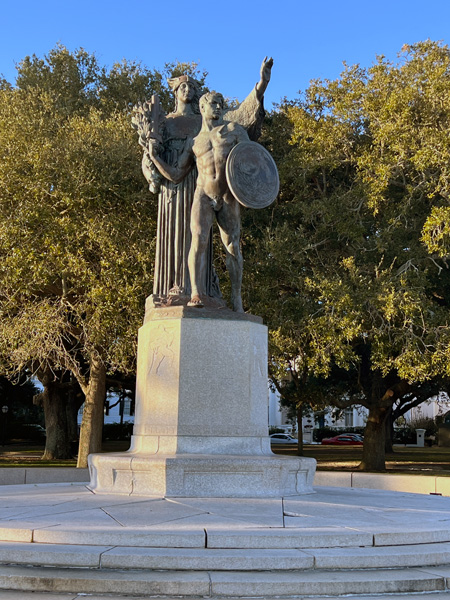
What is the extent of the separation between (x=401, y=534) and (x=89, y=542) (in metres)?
2.56

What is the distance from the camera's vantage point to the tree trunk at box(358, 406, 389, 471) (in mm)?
24152

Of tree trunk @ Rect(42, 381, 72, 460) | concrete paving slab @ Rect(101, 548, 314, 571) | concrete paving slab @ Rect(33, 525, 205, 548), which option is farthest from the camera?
tree trunk @ Rect(42, 381, 72, 460)

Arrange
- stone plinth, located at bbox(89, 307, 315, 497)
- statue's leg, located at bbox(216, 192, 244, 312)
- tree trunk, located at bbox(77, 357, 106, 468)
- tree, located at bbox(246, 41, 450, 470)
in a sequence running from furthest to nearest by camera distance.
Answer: tree trunk, located at bbox(77, 357, 106, 468) → tree, located at bbox(246, 41, 450, 470) → statue's leg, located at bbox(216, 192, 244, 312) → stone plinth, located at bbox(89, 307, 315, 497)

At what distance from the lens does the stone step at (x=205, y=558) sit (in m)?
5.34

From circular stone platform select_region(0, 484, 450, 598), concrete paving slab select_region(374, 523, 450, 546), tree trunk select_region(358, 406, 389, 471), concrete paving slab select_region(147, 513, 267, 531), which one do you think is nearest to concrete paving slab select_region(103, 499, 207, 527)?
circular stone platform select_region(0, 484, 450, 598)

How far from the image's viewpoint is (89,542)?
224 inches

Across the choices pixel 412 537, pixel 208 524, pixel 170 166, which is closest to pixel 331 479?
pixel 170 166

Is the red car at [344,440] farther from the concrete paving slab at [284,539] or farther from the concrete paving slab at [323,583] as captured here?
the concrete paving slab at [323,583]

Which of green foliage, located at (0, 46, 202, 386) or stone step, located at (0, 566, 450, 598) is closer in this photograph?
stone step, located at (0, 566, 450, 598)

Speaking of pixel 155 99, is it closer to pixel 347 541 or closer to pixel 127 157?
pixel 347 541

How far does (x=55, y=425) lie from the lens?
28.7 m

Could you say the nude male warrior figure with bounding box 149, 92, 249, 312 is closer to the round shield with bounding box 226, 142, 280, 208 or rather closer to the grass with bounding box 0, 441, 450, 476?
the round shield with bounding box 226, 142, 280, 208

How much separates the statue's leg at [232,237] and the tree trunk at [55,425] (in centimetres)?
1967

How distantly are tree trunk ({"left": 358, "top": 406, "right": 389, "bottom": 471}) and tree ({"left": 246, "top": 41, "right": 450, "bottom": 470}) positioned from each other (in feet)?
15.1
